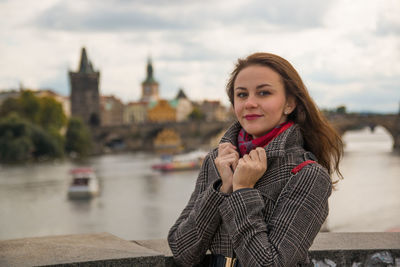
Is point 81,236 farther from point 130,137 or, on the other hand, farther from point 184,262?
point 130,137

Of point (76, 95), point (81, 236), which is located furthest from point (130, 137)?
point (81, 236)

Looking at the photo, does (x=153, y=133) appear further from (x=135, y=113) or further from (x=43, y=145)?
(x=135, y=113)

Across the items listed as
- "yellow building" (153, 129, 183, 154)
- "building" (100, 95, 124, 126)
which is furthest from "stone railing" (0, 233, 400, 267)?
"building" (100, 95, 124, 126)

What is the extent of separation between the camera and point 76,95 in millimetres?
51875

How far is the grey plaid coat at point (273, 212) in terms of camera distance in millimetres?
1091

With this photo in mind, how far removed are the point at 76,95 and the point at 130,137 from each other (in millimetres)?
10422

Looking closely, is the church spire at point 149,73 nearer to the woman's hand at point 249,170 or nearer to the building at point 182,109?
the building at point 182,109

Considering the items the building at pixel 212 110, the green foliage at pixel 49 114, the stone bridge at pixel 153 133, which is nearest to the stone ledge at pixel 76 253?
the green foliage at pixel 49 114

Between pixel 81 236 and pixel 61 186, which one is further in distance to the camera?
pixel 61 186

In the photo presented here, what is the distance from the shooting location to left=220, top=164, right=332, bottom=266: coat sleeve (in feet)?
3.55

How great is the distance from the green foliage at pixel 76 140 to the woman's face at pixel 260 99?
32.3 m

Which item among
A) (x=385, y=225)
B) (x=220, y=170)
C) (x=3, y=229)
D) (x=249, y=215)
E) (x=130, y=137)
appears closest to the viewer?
(x=249, y=215)

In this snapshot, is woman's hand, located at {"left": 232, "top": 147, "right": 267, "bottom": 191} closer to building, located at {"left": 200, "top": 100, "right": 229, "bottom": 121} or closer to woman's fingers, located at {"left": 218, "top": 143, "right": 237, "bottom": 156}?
woman's fingers, located at {"left": 218, "top": 143, "right": 237, "bottom": 156}

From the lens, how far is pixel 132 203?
50.5 feet
